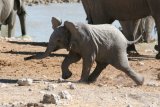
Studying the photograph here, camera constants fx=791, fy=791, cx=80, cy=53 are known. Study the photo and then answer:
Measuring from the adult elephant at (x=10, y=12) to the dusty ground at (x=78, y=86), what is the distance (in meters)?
4.16

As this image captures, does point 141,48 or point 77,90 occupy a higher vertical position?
point 77,90

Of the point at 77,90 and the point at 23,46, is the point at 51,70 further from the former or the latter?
the point at 23,46

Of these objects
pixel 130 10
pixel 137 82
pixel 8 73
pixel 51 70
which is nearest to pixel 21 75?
pixel 8 73

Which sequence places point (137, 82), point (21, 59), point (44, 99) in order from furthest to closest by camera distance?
point (21, 59), point (137, 82), point (44, 99)

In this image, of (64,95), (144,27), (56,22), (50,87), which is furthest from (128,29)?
(64,95)

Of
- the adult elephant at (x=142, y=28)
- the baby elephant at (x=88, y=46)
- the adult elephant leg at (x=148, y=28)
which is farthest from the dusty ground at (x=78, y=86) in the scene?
the adult elephant leg at (x=148, y=28)

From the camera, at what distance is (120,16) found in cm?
1672

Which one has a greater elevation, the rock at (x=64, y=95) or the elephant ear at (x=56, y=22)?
the elephant ear at (x=56, y=22)

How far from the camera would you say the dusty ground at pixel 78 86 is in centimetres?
968

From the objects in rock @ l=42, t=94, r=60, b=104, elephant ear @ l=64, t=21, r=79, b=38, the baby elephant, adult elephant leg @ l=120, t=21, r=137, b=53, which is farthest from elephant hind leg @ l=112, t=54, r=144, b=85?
adult elephant leg @ l=120, t=21, r=137, b=53

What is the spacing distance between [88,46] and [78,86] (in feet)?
2.44

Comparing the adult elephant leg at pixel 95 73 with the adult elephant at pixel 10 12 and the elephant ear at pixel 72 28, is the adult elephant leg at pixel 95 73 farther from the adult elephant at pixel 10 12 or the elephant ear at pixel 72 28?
the adult elephant at pixel 10 12

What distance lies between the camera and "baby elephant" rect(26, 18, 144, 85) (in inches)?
444

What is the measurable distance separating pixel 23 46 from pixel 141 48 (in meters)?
3.53
